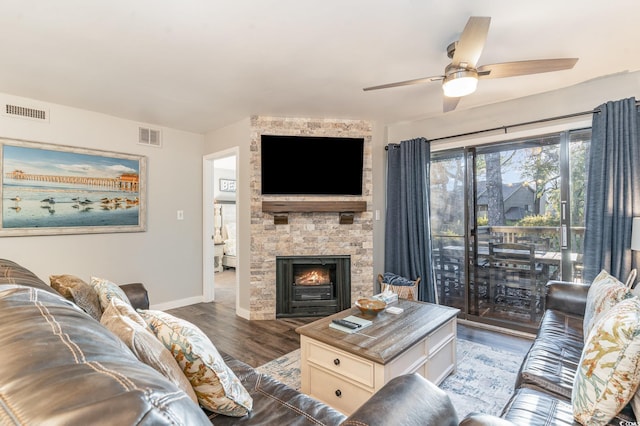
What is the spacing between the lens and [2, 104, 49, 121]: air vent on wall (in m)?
3.18

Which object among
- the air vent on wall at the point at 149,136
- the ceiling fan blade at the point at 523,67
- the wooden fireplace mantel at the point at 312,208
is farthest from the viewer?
the air vent on wall at the point at 149,136

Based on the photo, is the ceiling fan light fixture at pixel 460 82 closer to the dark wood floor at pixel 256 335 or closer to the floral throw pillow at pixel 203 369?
the floral throw pillow at pixel 203 369

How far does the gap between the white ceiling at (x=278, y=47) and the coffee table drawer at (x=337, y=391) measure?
7.27ft

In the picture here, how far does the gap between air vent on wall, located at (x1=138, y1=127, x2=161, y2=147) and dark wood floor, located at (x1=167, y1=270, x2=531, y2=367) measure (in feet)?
7.27

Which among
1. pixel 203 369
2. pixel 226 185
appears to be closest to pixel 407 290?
pixel 203 369

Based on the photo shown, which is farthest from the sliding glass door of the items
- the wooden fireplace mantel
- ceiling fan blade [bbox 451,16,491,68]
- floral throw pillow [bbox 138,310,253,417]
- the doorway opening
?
floral throw pillow [bbox 138,310,253,417]

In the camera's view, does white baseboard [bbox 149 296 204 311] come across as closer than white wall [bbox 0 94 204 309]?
No

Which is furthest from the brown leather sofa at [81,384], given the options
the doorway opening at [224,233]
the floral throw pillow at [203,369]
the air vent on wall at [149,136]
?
the doorway opening at [224,233]

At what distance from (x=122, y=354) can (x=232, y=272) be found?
6.69 m

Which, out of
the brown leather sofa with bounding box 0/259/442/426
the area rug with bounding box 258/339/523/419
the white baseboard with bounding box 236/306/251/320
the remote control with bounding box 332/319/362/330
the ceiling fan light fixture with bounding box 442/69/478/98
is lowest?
the area rug with bounding box 258/339/523/419

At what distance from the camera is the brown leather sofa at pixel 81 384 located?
44cm

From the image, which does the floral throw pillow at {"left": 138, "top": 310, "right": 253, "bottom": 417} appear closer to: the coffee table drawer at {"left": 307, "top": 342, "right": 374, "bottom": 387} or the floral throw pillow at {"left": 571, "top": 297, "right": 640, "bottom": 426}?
the coffee table drawer at {"left": 307, "top": 342, "right": 374, "bottom": 387}

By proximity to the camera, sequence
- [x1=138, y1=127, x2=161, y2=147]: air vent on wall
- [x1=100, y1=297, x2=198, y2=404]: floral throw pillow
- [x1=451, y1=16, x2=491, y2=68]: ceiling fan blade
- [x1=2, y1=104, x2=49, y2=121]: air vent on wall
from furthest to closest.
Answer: [x1=138, y1=127, x2=161, y2=147]: air vent on wall
[x1=2, y1=104, x2=49, y2=121]: air vent on wall
[x1=451, y1=16, x2=491, y2=68]: ceiling fan blade
[x1=100, y1=297, x2=198, y2=404]: floral throw pillow

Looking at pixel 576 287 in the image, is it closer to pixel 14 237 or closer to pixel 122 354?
pixel 122 354
